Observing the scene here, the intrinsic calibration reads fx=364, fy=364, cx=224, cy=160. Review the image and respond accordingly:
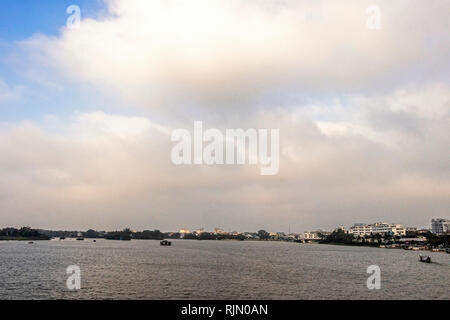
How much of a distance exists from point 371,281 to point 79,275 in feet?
162

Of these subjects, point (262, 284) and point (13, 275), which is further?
point (13, 275)

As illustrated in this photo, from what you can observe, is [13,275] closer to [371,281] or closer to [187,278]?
[187,278]

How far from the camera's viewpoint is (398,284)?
5875 centimetres
